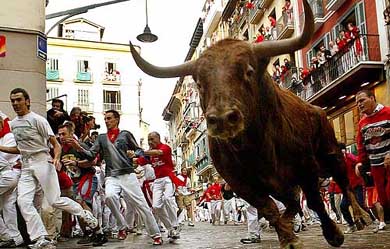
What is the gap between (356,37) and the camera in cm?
2503

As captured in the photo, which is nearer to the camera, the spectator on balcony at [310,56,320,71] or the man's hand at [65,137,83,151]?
the man's hand at [65,137,83,151]

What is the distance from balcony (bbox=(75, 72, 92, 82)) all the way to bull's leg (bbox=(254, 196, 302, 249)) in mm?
58077

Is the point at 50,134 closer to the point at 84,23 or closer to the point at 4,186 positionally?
the point at 4,186

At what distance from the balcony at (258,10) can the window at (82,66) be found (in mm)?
24642

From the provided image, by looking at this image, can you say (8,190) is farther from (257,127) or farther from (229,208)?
(229,208)

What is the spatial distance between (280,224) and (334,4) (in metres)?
23.9

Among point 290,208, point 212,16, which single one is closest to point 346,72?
point 290,208

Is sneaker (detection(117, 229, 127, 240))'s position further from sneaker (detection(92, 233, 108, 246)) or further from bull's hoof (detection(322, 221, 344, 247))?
bull's hoof (detection(322, 221, 344, 247))

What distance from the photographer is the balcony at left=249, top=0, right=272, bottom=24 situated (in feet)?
131

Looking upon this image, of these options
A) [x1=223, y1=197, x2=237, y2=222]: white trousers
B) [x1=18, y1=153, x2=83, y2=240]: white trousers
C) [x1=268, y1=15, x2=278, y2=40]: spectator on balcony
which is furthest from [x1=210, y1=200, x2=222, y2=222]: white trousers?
[x1=18, y1=153, x2=83, y2=240]: white trousers

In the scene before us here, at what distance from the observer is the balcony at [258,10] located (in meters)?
39.9

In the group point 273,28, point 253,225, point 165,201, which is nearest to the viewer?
point 253,225

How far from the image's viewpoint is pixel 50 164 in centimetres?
878

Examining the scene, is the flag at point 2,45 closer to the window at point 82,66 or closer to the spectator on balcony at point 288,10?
the spectator on balcony at point 288,10
